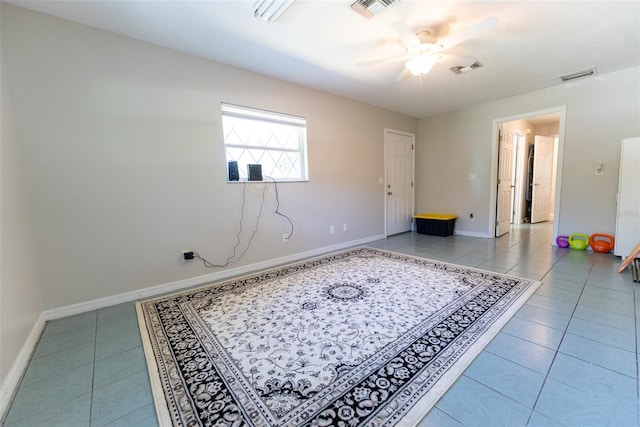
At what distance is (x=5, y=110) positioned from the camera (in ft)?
6.04

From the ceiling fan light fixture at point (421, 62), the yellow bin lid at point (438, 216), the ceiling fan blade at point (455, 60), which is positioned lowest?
the yellow bin lid at point (438, 216)

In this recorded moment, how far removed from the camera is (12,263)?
1652 mm

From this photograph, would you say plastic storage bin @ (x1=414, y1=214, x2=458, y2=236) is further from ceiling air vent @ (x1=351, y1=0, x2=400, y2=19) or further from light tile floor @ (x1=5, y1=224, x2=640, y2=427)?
ceiling air vent @ (x1=351, y1=0, x2=400, y2=19)

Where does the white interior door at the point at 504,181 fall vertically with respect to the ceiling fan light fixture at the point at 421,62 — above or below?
below

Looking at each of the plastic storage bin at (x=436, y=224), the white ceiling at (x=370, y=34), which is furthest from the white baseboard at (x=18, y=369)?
the plastic storage bin at (x=436, y=224)

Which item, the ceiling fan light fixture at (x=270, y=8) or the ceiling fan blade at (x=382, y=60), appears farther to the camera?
the ceiling fan blade at (x=382, y=60)

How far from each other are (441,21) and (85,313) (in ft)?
13.1

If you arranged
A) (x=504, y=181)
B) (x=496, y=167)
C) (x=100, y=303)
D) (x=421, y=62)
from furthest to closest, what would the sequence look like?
(x=504, y=181) < (x=496, y=167) < (x=421, y=62) < (x=100, y=303)

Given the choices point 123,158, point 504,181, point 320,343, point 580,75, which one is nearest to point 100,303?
point 123,158

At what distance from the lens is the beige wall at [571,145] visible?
3453mm

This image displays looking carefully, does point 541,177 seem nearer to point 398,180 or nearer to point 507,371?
point 398,180

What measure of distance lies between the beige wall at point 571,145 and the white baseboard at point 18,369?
5886 mm

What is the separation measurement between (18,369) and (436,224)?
540 cm

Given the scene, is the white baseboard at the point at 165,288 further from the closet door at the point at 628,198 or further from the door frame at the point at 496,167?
the closet door at the point at 628,198
